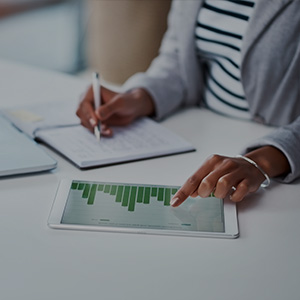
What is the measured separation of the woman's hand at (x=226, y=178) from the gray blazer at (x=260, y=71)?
51 millimetres

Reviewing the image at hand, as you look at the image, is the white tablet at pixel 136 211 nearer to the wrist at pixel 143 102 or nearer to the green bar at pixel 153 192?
the green bar at pixel 153 192

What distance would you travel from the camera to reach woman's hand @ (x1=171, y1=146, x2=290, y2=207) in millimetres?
943

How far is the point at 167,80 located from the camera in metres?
1.40

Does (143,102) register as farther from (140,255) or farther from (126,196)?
(140,255)

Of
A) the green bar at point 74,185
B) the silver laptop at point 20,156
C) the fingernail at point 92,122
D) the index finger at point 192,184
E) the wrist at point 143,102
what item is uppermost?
the index finger at point 192,184

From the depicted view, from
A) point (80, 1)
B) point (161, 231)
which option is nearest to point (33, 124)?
point (161, 231)

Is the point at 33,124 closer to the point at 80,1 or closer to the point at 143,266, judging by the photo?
the point at 143,266

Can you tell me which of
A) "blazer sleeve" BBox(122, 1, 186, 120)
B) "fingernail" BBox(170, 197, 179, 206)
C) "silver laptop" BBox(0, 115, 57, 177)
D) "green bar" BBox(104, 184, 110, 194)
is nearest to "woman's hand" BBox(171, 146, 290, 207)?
"fingernail" BBox(170, 197, 179, 206)

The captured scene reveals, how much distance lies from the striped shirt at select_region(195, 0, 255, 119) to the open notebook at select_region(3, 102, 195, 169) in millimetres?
190

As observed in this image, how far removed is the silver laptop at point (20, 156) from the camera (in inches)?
39.8

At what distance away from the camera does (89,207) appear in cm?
92

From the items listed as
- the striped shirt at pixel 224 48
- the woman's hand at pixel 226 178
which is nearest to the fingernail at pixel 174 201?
the woman's hand at pixel 226 178

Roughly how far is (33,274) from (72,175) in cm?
30

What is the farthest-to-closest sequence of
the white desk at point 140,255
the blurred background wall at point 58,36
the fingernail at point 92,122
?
the blurred background wall at point 58,36
the fingernail at point 92,122
the white desk at point 140,255
